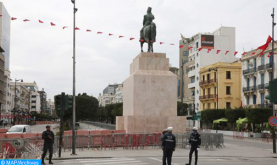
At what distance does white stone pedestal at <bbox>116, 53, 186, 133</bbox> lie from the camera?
2380 cm

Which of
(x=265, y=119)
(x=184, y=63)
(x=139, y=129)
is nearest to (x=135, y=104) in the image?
(x=139, y=129)

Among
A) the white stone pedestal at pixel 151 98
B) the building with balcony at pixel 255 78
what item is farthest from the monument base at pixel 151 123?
the building with balcony at pixel 255 78

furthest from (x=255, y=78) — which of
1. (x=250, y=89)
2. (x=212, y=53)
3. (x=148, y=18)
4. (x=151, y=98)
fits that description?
(x=151, y=98)

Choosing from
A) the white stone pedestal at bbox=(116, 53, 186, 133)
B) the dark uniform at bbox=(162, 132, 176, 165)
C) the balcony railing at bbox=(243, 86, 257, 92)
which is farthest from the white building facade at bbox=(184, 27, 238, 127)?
the dark uniform at bbox=(162, 132, 176, 165)

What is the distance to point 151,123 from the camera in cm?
2391

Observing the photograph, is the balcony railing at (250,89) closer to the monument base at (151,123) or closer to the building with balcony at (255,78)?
the building with balcony at (255,78)

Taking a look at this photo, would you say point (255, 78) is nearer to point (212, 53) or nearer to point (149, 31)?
point (212, 53)

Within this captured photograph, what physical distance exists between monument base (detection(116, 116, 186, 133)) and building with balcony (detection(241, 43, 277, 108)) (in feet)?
108

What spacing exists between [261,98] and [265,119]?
1260cm

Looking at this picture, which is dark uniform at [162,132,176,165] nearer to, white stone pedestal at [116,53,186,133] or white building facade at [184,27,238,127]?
white stone pedestal at [116,53,186,133]

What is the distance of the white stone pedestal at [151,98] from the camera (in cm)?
2380

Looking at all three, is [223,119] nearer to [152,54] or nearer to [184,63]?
[152,54]

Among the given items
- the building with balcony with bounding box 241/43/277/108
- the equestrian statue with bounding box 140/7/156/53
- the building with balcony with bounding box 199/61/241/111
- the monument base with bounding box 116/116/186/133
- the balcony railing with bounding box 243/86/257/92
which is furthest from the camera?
the building with balcony with bounding box 199/61/241/111

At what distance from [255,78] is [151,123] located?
39467 millimetres
